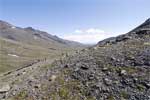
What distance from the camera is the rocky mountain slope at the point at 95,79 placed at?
23562mm

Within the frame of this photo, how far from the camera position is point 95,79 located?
26.0 meters

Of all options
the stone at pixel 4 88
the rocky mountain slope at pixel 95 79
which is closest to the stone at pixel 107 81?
the rocky mountain slope at pixel 95 79

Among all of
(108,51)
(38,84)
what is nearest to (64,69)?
(38,84)

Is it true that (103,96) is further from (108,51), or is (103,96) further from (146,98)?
(108,51)

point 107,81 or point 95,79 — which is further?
point 95,79

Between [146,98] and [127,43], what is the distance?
13467 mm

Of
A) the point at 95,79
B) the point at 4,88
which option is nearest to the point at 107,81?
the point at 95,79

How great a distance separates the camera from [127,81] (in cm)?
2441

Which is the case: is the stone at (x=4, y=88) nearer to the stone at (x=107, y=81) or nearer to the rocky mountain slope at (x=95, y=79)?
the rocky mountain slope at (x=95, y=79)

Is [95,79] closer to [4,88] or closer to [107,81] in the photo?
[107,81]

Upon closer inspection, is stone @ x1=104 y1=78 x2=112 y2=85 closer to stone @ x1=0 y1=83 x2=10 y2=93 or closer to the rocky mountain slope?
the rocky mountain slope

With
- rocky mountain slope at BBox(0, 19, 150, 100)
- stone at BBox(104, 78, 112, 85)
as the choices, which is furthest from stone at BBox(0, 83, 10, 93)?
stone at BBox(104, 78, 112, 85)

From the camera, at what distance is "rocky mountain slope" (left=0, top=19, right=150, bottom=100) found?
23.6m

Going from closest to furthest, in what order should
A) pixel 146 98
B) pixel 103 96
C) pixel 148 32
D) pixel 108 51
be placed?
pixel 146 98 < pixel 103 96 < pixel 108 51 < pixel 148 32
